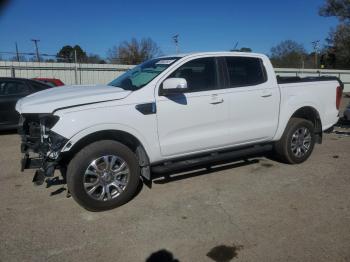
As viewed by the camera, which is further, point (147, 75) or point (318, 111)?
point (318, 111)

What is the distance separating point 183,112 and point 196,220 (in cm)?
145

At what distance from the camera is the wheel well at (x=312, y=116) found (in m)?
6.20

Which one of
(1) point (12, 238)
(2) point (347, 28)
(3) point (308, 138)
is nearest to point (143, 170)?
(1) point (12, 238)

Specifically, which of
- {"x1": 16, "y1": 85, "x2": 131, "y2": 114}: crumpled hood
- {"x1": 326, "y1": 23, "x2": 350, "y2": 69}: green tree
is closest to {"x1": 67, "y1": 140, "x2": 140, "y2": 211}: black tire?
{"x1": 16, "y1": 85, "x2": 131, "y2": 114}: crumpled hood

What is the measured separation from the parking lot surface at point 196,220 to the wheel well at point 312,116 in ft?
2.86

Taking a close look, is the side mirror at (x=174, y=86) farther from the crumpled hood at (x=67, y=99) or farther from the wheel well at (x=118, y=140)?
the wheel well at (x=118, y=140)

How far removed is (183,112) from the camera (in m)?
4.70

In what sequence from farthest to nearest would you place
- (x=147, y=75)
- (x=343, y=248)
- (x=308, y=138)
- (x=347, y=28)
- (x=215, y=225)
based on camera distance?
1. (x=347, y=28)
2. (x=308, y=138)
3. (x=147, y=75)
4. (x=215, y=225)
5. (x=343, y=248)

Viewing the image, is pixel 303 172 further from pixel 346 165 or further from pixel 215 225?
pixel 215 225

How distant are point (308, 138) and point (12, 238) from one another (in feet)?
16.2

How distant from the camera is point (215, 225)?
3.94 m

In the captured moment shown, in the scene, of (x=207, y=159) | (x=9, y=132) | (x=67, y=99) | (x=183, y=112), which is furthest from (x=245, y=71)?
(x=9, y=132)

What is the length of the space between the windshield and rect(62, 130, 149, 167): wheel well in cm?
65

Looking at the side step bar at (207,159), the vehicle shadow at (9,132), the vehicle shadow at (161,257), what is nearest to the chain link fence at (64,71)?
the vehicle shadow at (9,132)
